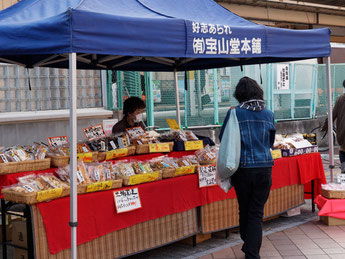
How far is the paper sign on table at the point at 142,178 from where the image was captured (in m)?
4.87

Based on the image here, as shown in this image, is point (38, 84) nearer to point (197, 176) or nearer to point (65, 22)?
point (197, 176)

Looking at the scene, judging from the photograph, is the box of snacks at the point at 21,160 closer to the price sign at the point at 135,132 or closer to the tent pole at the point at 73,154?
the tent pole at the point at 73,154

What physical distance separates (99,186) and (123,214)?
42 centimetres

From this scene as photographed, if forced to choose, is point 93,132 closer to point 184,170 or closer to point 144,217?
point 184,170

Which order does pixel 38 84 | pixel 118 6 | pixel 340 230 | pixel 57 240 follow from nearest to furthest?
1. pixel 57 240
2. pixel 118 6
3. pixel 340 230
4. pixel 38 84

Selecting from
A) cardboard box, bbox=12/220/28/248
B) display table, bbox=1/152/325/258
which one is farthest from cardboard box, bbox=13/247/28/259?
display table, bbox=1/152/325/258

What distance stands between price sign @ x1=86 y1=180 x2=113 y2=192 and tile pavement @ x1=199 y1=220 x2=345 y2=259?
4.74 ft

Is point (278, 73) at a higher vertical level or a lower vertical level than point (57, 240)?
higher

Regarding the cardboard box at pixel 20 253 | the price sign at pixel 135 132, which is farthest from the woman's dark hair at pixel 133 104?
the cardboard box at pixel 20 253

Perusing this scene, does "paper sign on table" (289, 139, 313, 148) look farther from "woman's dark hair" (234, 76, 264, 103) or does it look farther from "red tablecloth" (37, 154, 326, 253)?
"woman's dark hair" (234, 76, 264, 103)

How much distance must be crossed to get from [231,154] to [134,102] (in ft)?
8.72

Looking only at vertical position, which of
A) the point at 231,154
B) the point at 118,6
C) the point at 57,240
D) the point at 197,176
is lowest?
the point at 57,240

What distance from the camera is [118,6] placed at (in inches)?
197

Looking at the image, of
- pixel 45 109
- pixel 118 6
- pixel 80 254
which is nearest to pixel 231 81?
pixel 45 109
